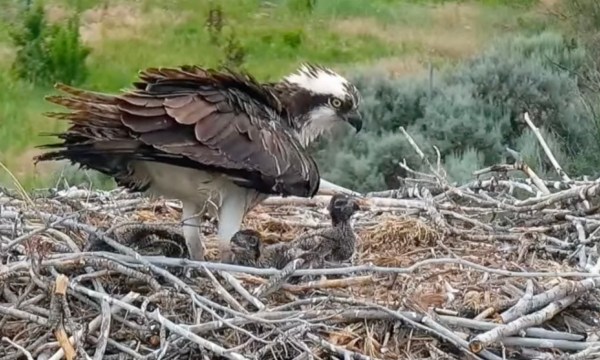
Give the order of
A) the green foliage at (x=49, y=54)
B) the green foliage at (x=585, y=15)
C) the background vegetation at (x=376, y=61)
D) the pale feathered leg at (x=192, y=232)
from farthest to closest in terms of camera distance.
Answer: the green foliage at (x=49, y=54), the green foliage at (x=585, y=15), the background vegetation at (x=376, y=61), the pale feathered leg at (x=192, y=232)

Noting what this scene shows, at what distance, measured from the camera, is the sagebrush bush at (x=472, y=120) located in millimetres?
11367

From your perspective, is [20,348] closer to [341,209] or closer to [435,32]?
[341,209]

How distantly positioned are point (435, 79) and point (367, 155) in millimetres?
2422

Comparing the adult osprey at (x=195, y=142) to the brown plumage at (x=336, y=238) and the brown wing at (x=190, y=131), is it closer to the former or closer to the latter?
the brown wing at (x=190, y=131)

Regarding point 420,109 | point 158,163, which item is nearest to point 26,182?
point 420,109

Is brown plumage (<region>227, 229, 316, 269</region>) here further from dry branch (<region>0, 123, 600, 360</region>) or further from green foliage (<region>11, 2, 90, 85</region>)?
green foliage (<region>11, 2, 90, 85</region>)

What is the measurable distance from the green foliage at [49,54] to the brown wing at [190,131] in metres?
11.1

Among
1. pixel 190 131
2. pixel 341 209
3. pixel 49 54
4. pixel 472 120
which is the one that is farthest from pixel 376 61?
pixel 190 131

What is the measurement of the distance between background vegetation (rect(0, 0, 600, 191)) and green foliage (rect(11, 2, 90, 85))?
0.02 meters

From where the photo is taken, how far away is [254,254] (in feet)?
17.9

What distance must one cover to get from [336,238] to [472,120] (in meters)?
6.80

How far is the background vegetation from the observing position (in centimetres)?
1174

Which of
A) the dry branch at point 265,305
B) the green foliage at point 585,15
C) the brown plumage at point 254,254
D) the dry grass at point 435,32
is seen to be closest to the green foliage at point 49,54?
the dry grass at point 435,32

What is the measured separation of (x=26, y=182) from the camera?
490 inches
